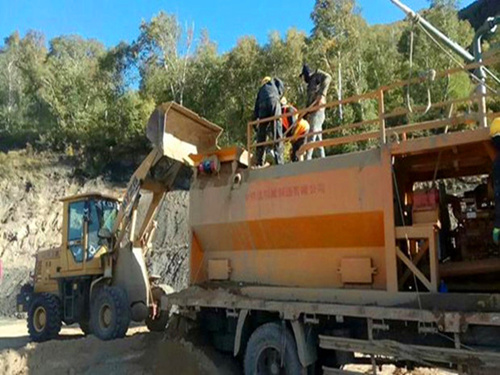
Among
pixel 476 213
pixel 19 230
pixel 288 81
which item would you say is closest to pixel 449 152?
pixel 476 213

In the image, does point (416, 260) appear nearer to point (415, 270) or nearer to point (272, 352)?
point (415, 270)

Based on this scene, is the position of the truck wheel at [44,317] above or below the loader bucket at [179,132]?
below

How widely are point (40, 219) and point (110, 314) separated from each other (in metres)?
18.8

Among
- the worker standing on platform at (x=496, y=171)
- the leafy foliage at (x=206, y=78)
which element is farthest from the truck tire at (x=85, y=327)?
the leafy foliage at (x=206, y=78)

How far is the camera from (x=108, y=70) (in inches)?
1513

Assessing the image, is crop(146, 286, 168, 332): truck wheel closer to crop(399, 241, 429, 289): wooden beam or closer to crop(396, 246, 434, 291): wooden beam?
crop(399, 241, 429, 289): wooden beam

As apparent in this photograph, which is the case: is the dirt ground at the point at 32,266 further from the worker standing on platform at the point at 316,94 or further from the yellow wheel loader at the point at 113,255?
the worker standing on platform at the point at 316,94

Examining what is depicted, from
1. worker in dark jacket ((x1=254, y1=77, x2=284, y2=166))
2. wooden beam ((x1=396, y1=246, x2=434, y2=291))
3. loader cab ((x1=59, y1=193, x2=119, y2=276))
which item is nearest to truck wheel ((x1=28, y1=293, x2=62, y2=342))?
loader cab ((x1=59, y1=193, x2=119, y2=276))

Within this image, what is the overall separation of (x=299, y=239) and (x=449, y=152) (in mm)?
2156

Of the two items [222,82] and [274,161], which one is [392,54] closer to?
[222,82]

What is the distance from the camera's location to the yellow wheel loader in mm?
9211

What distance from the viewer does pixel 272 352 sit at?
7020 millimetres

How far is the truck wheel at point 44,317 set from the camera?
1135 centimetres

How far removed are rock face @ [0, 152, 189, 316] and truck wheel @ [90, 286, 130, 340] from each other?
1002cm
